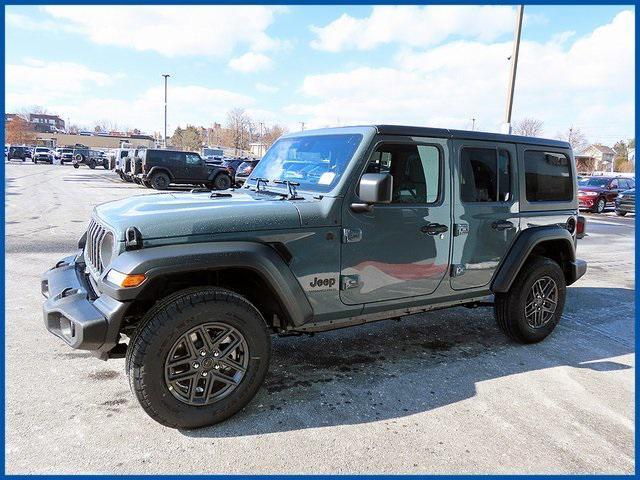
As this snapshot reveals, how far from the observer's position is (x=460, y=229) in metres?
4.04

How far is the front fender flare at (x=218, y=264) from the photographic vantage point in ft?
9.13

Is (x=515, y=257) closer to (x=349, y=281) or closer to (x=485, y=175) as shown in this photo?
(x=485, y=175)

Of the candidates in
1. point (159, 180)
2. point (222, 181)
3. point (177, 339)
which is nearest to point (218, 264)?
point (177, 339)

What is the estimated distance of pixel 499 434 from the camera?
3088 mm

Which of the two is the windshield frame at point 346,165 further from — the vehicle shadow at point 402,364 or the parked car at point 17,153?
the parked car at point 17,153

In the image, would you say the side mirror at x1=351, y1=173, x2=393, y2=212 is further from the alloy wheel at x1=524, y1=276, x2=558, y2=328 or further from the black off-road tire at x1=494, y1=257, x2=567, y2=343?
the alloy wheel at x1=524, y1=276, x2=558, y2=328

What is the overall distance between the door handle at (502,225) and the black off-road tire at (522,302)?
1.74ft

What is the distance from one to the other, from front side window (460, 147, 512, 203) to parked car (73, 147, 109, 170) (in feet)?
148

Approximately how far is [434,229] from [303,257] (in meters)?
Result: 1.19

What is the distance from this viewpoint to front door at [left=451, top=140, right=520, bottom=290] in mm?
4066

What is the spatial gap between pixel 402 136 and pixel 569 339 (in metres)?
2.89

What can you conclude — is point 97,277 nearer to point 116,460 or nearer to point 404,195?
point 116,460

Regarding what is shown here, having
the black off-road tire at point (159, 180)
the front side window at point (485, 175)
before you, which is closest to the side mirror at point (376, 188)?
the front side window at point (485, 175)

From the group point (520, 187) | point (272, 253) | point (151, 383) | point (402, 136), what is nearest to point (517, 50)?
point (520, 187)
